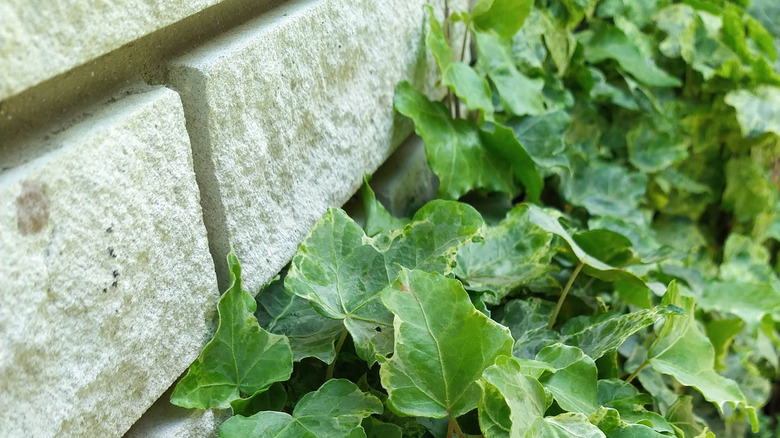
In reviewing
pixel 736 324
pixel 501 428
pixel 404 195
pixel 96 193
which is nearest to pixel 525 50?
pixel 404 195

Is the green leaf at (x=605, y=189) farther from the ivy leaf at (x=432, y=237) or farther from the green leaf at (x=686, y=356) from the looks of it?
the ivy leaf at (x=432, y=237)

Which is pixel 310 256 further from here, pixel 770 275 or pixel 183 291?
pixel 770 275

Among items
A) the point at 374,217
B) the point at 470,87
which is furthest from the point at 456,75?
the point at 374,217

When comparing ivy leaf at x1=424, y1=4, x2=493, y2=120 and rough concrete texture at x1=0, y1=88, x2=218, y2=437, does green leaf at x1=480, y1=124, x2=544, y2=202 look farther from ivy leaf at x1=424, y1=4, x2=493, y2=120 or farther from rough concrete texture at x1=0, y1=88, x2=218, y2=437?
rough concrete texture at x1=0, y1=88, x2=218, y2=437

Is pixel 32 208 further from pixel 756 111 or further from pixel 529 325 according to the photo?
pixel 756 111

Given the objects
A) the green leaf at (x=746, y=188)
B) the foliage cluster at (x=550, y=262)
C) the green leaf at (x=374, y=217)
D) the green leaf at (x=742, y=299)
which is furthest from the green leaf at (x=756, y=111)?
the green leaf at (x=374, y=217)

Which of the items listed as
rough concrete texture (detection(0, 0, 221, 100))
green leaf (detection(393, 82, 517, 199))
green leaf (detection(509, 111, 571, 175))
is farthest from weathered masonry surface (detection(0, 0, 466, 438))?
green leaf (detection(509, 111, 571, 175))
